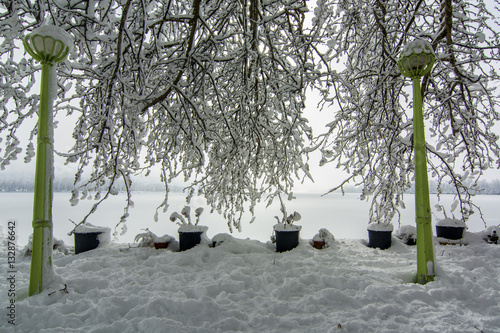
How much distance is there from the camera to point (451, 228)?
4.69 meters

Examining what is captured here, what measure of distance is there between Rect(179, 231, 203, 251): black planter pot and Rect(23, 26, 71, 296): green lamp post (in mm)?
1938

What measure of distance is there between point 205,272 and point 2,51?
3.97m

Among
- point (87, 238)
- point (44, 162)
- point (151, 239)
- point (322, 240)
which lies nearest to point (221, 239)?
point (151, 239)

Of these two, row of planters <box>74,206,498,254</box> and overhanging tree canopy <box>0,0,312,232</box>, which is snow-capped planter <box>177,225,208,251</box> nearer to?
row of planters <box>74,206,498,254</box>

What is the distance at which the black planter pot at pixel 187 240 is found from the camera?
430 cm

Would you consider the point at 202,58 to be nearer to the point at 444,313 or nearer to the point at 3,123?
the point at 3,123

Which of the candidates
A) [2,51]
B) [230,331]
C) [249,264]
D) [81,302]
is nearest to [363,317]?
[230,331]

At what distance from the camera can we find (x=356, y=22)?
473 cm

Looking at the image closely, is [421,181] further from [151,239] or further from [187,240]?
[151,239]

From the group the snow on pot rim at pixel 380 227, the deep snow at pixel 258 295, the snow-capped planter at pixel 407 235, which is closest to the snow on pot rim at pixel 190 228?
the deep snow at pixel 258 295

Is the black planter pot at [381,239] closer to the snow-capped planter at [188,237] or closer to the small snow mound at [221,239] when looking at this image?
the small snow mound at [221,239]

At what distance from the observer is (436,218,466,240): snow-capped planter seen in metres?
4.66

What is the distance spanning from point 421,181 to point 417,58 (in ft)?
4.33

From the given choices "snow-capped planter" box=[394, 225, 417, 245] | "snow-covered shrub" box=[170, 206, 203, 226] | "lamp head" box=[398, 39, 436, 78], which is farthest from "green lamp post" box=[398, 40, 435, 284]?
"snow-covered shrub" box=[170, 206, 203, 226]
